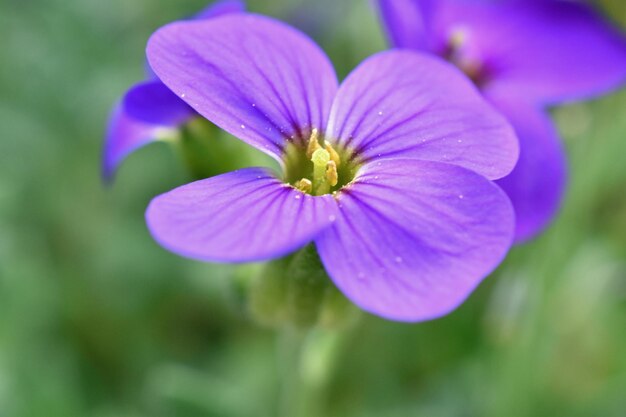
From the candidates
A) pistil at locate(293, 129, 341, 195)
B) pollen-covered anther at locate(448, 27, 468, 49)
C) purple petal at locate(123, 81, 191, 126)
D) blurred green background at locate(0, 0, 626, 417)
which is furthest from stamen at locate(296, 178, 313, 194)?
blurred green background at locate(0, 0, 626, 417)

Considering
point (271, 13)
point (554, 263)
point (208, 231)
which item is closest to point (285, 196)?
point (208, 231)

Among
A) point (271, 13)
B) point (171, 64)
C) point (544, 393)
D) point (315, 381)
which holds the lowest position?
point (544, 393)

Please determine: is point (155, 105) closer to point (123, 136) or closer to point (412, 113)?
point (123, 136)

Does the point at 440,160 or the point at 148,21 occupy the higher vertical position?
the point at 440,160

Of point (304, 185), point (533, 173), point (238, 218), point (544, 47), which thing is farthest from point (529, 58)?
point (238, 218)

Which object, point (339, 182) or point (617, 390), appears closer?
point (339, 182)

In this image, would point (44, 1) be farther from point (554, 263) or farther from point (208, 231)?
point (208, 231)

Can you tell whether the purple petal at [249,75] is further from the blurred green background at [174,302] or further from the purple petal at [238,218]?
the blurred green background at [174,302]
